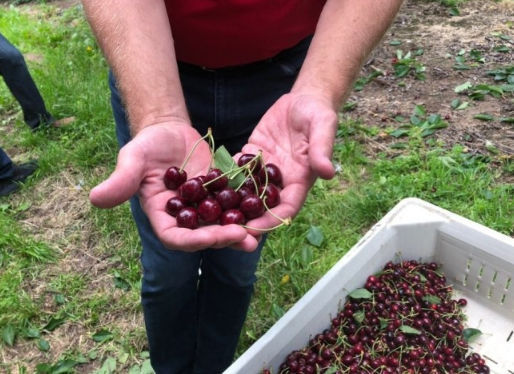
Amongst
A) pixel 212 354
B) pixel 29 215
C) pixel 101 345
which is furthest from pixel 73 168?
pixel 212 354

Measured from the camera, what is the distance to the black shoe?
291 cm

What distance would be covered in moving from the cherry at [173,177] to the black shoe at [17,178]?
6.51 ft

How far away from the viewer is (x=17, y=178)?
2947mm

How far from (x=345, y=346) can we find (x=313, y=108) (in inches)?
28.3

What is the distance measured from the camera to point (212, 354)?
1697mm

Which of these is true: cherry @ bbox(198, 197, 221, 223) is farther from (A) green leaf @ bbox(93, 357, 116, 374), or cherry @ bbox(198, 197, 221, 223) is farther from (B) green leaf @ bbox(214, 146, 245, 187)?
(A) green leaf @ bbox(93, 357, 116, 374)

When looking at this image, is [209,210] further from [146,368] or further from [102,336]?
[102,336]

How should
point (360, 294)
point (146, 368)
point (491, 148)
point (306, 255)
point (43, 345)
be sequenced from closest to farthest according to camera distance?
point (360, 294) → point (146, 368) → point (43, 345) → point (306, 255) → point (491, 148)

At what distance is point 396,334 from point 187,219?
810 millimetres

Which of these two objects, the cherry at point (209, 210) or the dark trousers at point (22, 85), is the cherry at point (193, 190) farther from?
the dark trousers at point (22, 85)

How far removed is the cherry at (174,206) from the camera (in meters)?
1.18

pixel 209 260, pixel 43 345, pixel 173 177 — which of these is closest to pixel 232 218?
pixel 173 177

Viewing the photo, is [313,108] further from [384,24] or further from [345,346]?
[345,346]

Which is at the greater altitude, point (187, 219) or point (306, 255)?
point (187, 219)
